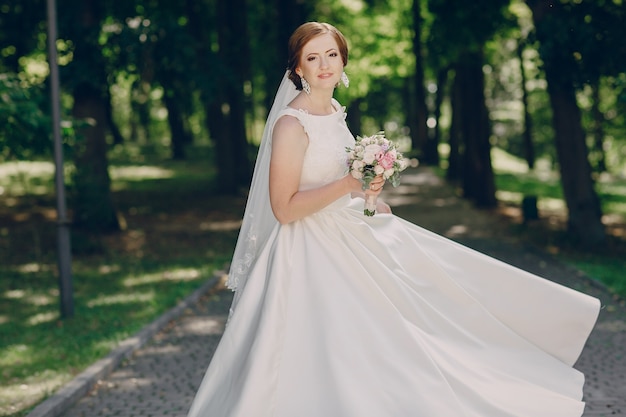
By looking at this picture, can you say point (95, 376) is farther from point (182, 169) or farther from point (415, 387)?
Result: point (182, 169)

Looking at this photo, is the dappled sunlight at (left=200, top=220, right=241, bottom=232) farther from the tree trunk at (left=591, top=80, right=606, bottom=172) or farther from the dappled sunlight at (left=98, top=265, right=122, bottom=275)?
the tree trunk at (left=591, top=80, right=606, bottom=172)

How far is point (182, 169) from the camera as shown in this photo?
34.4 metres

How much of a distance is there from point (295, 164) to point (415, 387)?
1248mm

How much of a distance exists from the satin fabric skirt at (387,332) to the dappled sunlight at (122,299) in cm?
686

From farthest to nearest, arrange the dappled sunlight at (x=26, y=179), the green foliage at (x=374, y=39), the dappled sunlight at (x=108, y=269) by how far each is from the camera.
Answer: the green foliage at (x=374, y=39), the dappled sunlight at (x=26, y=179), the dappled sunlight at (x=108, y=269)

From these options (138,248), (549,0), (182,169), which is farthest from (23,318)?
(182,169)

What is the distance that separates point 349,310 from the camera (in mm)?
4230

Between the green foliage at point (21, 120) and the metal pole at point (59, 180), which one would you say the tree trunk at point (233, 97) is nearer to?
the green foliage at point (21, 120)

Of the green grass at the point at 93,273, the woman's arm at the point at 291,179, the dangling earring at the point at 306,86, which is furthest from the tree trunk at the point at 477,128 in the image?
the woman's arm at the point at 291,179

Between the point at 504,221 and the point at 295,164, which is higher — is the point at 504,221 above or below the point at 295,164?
below

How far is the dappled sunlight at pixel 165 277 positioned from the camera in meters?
12.6

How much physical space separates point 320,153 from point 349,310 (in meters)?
0.82

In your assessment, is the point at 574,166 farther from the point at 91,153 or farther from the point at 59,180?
the point at 59,180

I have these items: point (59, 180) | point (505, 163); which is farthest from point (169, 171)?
point (59, 180)
